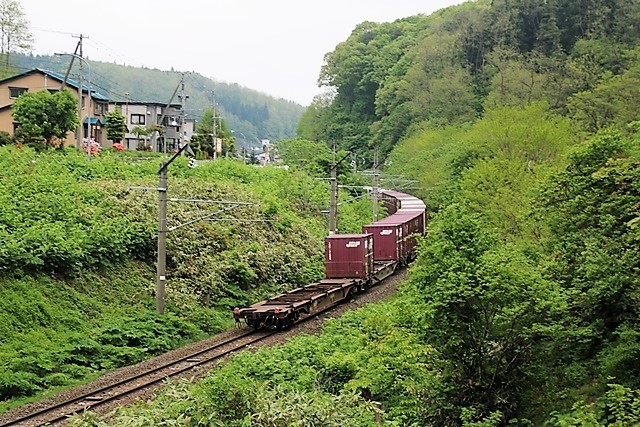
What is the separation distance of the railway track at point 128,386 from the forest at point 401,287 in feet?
4.43

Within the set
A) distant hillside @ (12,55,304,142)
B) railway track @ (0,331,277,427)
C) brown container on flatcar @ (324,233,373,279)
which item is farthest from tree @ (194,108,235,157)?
distant hillside @ (12,55,304,142)

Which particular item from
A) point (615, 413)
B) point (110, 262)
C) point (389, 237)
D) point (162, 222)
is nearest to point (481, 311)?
point (615, 413)

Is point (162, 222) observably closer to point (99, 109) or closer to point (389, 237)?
point (389, 237)

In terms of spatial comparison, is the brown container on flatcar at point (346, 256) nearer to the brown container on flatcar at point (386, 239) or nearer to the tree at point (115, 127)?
the brown container on flatcar at point (386, 239)

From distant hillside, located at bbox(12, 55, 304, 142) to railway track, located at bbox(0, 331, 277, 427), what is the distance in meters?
108

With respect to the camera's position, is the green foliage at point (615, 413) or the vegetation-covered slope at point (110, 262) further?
the vegetation-covered slope at point (110, 262)

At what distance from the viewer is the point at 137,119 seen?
72.7m

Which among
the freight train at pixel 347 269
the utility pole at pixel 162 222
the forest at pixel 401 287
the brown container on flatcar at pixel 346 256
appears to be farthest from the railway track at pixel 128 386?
the brown container on flatcar at pixel 346 256

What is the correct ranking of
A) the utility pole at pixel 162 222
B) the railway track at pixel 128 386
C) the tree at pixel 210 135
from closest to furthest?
the railway track at pixel 128 386
the utility pole at pixel 162 222
the tree at pixel 210 135

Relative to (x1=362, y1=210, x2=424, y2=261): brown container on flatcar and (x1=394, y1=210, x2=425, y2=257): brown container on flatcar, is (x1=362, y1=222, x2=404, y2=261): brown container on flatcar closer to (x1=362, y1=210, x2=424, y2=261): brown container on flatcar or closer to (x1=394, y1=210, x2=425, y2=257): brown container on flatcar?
(x1=362, y1=210, x2=424, y2=261): brown container on flatcar

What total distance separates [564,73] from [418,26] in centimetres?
4524

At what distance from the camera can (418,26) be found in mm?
96250

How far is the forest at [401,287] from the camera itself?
46.5 ft

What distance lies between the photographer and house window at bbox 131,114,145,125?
71.6 meters
